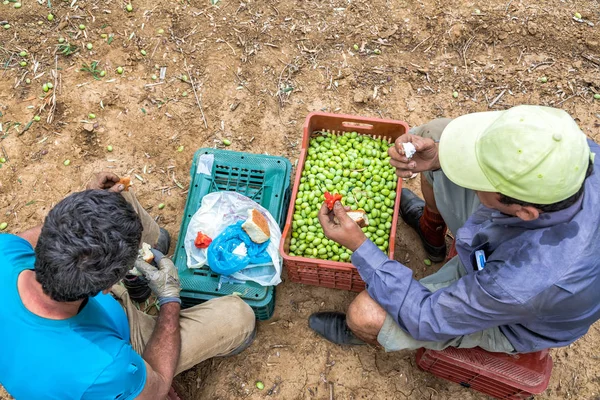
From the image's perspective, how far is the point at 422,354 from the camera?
4.16m

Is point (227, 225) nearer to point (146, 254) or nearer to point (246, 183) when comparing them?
point (246, 183)

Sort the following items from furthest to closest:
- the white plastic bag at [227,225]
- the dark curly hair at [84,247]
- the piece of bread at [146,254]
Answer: the white plastic bag at [227,225] < the piece of bread at [146,254] < the dark curly hair at [84,247]

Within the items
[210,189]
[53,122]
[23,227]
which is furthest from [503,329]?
[53,122]

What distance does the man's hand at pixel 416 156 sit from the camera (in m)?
3.84

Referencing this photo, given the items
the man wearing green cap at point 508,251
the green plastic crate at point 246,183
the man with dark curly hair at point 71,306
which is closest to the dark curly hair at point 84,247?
the man with dark curly hair at point 71,306

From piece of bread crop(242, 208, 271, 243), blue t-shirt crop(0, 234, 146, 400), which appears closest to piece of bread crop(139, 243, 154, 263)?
piece of bread crop(242, 208, 271, 243)

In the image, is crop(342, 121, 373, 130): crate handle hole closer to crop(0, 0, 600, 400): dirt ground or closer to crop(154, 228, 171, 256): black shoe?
crop(0, 0, 600, 400): dirt ground

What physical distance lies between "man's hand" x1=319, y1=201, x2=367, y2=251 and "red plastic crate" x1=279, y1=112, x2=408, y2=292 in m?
0.43

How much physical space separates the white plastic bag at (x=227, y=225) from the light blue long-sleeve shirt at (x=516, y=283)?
1160mm

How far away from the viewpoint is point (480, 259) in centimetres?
312

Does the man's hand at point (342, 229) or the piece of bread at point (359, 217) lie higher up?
the man's hand at point (342, 229)

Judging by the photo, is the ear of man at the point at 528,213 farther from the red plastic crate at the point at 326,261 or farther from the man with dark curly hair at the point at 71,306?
the man with dark curly hair at the point at 71,306

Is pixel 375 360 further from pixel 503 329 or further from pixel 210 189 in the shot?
pixel 210 189

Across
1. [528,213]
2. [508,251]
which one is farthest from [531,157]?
[508,251]
